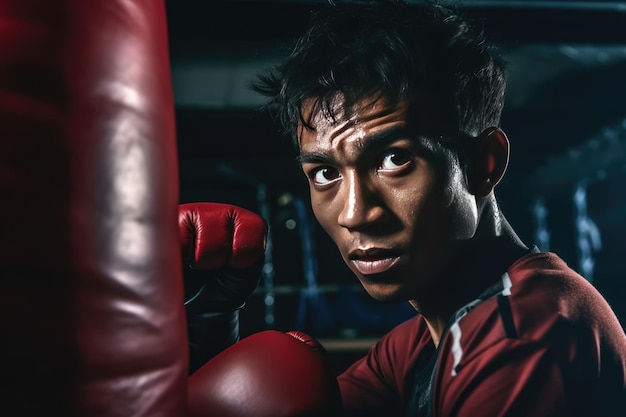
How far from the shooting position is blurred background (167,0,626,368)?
10.8 feet

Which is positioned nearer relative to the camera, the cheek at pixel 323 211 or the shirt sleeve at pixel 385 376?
the cheek at pixel 323 211

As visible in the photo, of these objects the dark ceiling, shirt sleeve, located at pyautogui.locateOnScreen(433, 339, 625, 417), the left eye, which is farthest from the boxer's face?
the dark ceiling

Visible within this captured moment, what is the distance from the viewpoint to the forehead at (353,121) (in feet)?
3.68

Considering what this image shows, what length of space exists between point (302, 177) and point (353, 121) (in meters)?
5.64

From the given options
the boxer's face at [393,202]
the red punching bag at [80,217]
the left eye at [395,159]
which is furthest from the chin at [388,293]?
the red punching bag at [80,217]

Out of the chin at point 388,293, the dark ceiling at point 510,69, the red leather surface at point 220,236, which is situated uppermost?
the dark ceiling at point 510,69

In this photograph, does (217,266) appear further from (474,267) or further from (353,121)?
(474,267)

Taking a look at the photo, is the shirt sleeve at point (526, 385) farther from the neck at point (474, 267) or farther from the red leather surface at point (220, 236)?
the red leather surface at point (220, 236)

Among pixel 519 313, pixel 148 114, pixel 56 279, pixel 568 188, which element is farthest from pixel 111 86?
pixel 568 188

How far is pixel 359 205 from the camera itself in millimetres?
1108

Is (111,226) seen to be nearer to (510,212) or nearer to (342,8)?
(342,8)

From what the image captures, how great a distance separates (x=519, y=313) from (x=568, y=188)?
6.11 m

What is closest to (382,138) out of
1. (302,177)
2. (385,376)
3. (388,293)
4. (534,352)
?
(388,293)

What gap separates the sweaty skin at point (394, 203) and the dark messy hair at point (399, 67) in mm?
47
